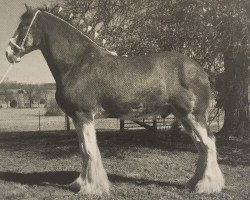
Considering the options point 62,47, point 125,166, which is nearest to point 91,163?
point 62,47

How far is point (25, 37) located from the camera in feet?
24.4

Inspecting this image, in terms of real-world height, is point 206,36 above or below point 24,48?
above

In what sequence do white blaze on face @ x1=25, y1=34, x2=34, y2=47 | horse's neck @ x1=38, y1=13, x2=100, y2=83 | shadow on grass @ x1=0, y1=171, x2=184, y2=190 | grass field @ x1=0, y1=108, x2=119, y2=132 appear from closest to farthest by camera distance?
horse's neck @ x1=38, y1=13, x2=100, y2=83, white blaze on face @ x1=25, y1=34, x2=34, y2=47, shadow on grass @ x1=0, y1=171, x2=184, y2=190, grass field @ x1=0, y1=108, x2=119, y2=132

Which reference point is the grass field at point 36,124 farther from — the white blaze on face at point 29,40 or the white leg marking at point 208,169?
the white leg marking at point 208,169

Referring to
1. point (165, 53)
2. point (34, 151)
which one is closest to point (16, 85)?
point (34, 151)

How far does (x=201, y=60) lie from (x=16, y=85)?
93001 millimetres

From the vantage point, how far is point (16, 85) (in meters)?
100

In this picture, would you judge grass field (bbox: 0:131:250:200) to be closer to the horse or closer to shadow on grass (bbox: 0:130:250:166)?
shadow on grass (bbox: 0:130:250:166)

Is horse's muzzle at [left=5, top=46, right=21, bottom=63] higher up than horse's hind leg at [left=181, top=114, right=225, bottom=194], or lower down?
higher up

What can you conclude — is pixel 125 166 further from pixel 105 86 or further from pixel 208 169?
pixel 105 86

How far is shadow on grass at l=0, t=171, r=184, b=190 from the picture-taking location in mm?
8188

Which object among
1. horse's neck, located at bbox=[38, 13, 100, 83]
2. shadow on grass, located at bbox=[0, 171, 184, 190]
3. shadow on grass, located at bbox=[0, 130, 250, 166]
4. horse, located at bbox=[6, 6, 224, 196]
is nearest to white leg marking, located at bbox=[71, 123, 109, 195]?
horse, located at bbox=[6, 6, 224, 196]

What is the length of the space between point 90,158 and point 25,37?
2.45 m

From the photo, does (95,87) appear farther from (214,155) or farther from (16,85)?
(16,85)
